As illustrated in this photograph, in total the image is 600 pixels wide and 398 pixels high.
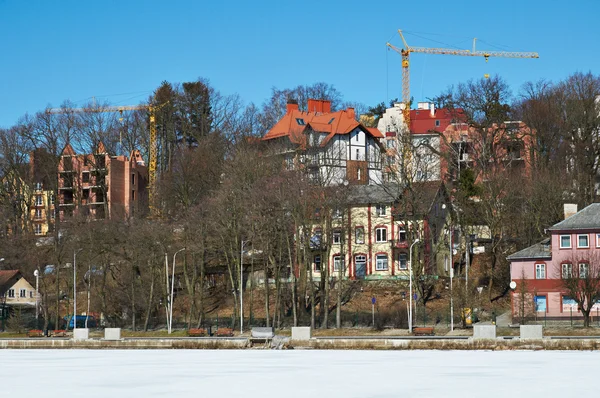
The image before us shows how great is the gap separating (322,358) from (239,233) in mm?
37644

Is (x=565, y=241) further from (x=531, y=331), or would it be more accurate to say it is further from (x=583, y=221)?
(x=531, y=331)

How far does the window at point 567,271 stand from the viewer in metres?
77.1

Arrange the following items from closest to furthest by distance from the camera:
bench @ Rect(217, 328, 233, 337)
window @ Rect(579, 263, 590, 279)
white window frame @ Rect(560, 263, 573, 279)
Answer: window @ Rect(579, 263, 590, 279) < white window frame @ Rect(560, 263, 573, 279) < bench @ Rect(217, 328, 233, 337)

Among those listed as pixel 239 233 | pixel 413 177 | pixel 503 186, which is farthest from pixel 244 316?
pixel 503 186

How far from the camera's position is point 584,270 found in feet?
259

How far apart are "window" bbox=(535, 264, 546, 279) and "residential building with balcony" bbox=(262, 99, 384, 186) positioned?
26656 millimetres

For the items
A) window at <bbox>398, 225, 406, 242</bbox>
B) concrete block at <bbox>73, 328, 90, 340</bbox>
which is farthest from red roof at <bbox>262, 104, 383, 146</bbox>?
concrete block at <bbox>73, 328, 90, 340</bbox>

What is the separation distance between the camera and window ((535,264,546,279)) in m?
82.6

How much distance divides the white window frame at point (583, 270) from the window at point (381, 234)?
2310cm

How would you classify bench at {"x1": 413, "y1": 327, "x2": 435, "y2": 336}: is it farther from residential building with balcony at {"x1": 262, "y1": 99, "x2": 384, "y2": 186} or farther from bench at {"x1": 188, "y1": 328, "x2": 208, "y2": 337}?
residential building with balcony at {"x1": 262, "y1": 99, "x2": 384, "y2": 186}

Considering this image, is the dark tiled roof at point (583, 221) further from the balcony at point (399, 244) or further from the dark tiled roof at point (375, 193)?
the dark tiled roof at point (375, 193)

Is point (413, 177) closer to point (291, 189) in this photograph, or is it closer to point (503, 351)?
point (291, 189)

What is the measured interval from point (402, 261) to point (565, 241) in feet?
61.0

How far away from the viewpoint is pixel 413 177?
9406cm
